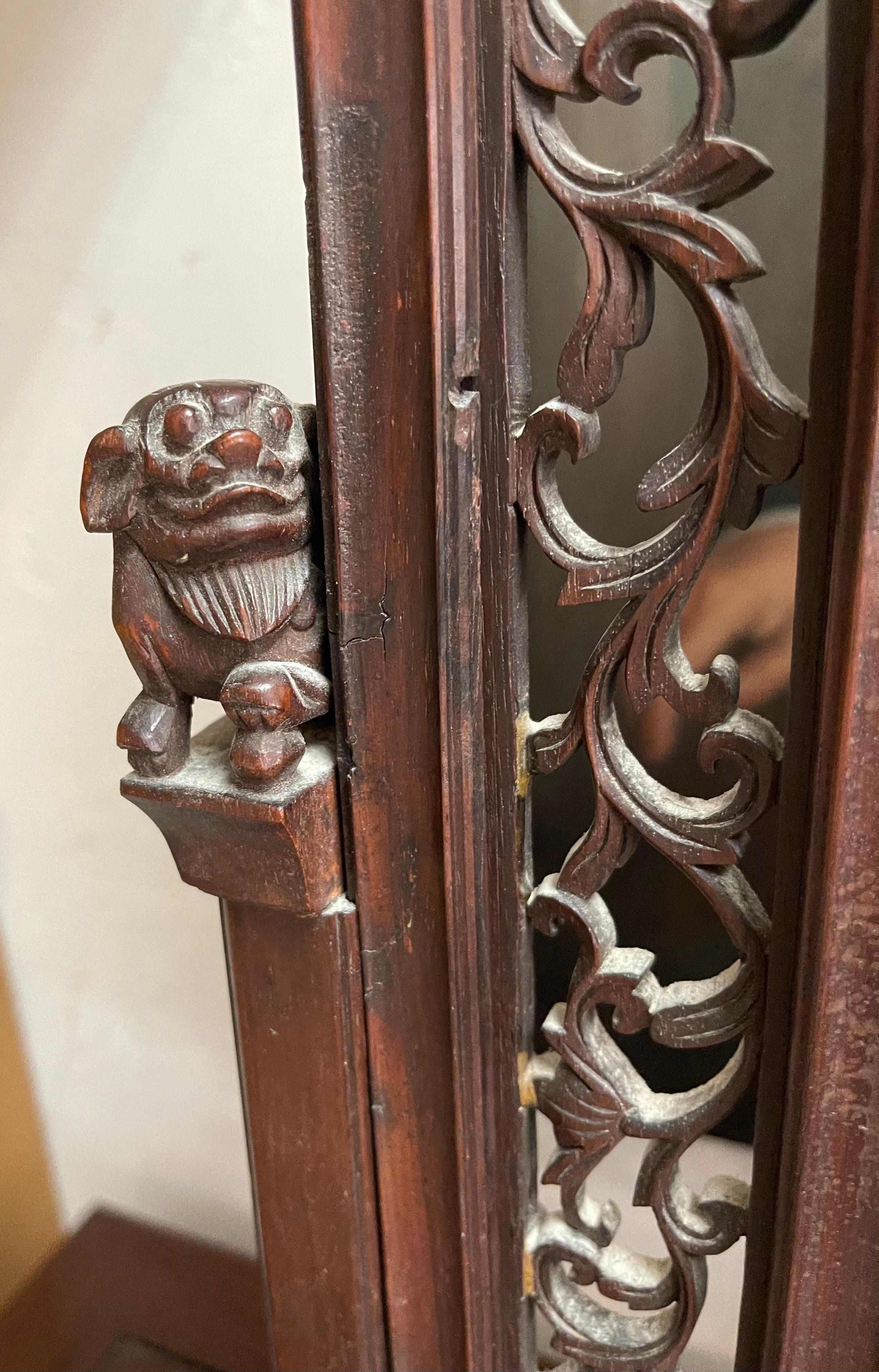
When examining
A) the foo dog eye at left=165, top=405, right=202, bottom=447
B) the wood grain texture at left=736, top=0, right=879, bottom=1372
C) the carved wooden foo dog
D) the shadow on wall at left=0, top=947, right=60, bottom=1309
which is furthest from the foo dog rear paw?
the shadow on wall at left=0, top=947, right=60, bottom=1309

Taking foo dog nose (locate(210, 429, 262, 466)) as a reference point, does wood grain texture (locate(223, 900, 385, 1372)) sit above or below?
below

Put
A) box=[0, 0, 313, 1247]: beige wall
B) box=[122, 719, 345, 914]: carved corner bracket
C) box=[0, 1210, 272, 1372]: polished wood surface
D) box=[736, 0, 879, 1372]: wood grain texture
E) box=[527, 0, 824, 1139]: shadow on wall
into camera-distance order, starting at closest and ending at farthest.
Answer: 1. box=[736, 0, 879, 1372]: wood grain texture
2. box=[122, 719, 345, 914]: carved corner bracket
3. box=[527, 0, 824, 1139]: shadow on wall
4. box=[0, 0, 313, 1247]: beige wall
5. box=[0, 1210, 272, 1372]: polished wood surface

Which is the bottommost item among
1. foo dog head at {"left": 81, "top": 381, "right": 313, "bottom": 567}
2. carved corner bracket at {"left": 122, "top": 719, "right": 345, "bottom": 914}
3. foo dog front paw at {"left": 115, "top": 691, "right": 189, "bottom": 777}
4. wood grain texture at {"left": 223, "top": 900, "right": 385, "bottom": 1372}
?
wood grain texture at {"left": 223, "top": 900, "right": 385, "bottom": 1372}

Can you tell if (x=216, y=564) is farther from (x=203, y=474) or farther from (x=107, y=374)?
(x=107, y=374)

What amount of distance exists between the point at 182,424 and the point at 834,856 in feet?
1.04

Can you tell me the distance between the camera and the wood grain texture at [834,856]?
1.11 feet

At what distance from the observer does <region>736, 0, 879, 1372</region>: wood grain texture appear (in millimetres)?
339

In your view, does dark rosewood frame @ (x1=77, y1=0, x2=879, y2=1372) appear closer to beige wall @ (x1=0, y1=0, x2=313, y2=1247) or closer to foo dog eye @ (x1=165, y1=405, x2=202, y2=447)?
foo dog eye @ (x1=165, y1=405, x2=202, y2=447)

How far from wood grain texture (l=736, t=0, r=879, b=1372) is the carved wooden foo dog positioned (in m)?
0.22

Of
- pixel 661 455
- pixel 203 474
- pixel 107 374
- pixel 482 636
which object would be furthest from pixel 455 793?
pixel 107 374

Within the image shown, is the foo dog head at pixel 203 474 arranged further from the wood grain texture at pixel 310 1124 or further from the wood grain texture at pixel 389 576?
the wood grain texture at pixel 310 1124

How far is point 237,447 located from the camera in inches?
15.3

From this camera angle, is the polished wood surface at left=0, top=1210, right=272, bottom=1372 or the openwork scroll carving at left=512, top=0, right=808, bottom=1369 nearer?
the openwork scroll carving at left=512, top=0, right=808, bottom=1369

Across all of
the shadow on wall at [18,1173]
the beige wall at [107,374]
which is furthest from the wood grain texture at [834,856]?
the shadow on wall at [18,1173]
